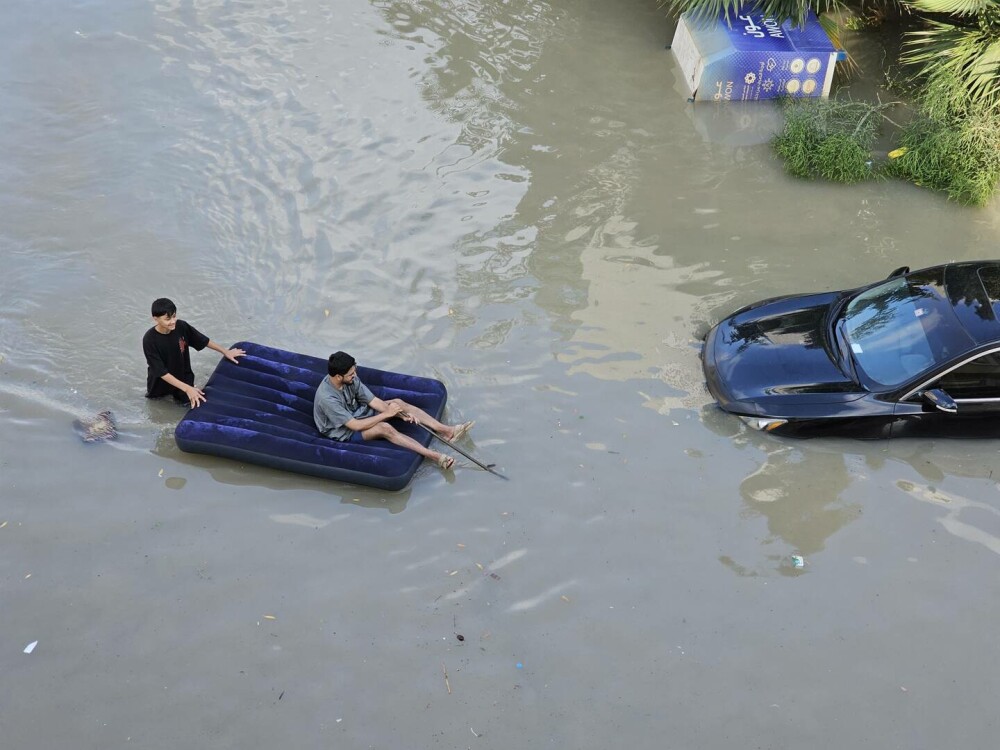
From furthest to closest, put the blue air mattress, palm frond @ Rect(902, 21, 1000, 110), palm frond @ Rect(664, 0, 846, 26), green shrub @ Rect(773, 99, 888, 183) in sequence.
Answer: palm frond @ Rect(664, 0, 846, 26) → green shrub @ Rect(773, 99, 888, 183) → palm frond @ Rect(902, 21, 1000, 110) → the blue air mattress

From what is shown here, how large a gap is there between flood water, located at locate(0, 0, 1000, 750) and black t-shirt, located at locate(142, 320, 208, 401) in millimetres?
283

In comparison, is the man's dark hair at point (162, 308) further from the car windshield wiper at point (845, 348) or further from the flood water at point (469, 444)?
the car windshield wiper at point (845, 348)

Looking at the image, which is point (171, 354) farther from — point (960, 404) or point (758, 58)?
point (758, 58)

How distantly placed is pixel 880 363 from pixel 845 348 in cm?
35

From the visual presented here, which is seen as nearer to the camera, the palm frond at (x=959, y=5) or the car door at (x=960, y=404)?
the car door at (x=960, y=404)

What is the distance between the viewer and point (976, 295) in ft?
25.0

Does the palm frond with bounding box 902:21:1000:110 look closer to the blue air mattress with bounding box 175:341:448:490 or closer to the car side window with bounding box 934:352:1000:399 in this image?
the car side window with bounding box 934:352:1000:399

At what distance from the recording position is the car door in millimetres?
7223

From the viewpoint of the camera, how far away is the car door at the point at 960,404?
7.22 metres

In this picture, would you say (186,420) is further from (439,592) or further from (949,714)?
(949,714)

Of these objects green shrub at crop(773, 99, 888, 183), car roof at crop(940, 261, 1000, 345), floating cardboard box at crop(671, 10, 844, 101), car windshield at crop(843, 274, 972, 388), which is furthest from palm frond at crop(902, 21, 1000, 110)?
car windshield at crop(843, 274, 972, 388)

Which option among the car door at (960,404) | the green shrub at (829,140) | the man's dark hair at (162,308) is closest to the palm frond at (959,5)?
the green shrub at (829,140)

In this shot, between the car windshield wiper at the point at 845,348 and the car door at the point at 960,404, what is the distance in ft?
1.52

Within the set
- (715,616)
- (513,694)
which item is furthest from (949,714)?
(513,694)
